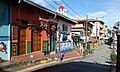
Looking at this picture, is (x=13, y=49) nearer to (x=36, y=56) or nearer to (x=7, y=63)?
(x=7, y=63)

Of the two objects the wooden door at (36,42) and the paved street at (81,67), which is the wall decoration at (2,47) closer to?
the paved street at (81,67)

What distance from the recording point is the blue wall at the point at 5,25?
1400cm

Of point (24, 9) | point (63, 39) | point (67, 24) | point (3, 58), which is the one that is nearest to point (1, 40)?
point (3, 58)

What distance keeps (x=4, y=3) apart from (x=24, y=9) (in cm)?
272

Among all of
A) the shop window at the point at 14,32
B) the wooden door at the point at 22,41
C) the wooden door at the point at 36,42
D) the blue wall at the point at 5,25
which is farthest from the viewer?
the wooden door at the point at 36,42

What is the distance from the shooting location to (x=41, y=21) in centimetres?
1934

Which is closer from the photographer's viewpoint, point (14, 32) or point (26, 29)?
point (14, 32)

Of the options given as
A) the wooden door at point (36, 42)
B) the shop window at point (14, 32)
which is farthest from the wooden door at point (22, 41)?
the wooden door at point (36, 42)

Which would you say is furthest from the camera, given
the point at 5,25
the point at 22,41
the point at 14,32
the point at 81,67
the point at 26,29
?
the point at 26,29

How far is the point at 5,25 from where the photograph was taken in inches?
563

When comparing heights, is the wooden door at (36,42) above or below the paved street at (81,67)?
above

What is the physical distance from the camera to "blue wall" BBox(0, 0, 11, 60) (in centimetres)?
1400

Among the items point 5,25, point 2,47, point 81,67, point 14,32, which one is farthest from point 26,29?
point 81,67

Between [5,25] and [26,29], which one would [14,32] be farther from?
[26,29]
